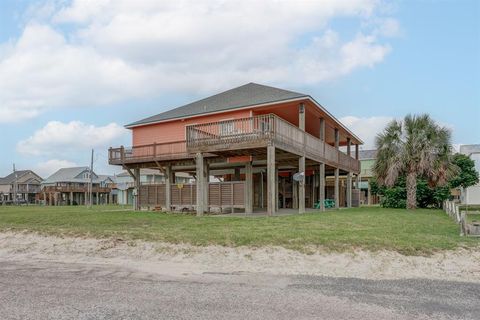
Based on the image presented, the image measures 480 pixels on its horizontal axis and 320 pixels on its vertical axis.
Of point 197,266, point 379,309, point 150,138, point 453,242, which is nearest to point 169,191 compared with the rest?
point 150,138

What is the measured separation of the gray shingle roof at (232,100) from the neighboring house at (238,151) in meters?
0.05

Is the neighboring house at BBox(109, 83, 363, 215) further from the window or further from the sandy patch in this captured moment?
the sandy patch

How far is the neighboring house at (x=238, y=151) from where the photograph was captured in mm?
17219

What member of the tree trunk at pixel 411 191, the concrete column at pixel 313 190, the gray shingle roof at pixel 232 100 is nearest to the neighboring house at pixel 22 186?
the gray shingle roof at pixel 232 100

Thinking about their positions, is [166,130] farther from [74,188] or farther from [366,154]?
[74,188]

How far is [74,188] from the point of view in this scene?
63031mm

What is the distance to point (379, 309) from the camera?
5223 millimetres

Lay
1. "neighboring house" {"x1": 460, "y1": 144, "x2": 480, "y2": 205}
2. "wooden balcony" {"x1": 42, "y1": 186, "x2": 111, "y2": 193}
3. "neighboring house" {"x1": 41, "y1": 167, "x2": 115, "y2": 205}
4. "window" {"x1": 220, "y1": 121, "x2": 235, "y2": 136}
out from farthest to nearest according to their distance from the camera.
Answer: "neighboring house" {"x1": 41, "y1": 167, "x2": 115, "y2": 205} → "wooden balcony" {"x1": 42, "y1": 186, "x2": 111, "y2": 193} → "neighboring house" {"x1": 460, "y1": 144, "x2": 480, "y2": 205} → "window" {"x1": 220, "y1": 121, "x2": 235, "y2": 136}

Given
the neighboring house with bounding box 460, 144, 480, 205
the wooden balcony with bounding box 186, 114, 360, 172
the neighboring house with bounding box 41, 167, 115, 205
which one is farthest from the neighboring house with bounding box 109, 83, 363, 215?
the neighboring house with bounding box 41, 167, 115, 205

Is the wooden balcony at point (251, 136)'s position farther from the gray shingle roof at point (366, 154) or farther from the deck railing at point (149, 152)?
the gray shingle roof at point (366, 154)

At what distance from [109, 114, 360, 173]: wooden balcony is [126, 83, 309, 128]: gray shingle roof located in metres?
1.88

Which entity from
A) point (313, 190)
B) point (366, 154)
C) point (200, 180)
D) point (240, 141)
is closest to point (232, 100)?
point (240, 141)

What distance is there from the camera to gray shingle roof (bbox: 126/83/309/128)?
2035cm

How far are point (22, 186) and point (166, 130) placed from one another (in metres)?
65.0
